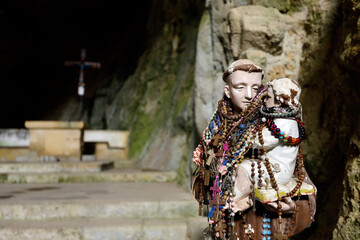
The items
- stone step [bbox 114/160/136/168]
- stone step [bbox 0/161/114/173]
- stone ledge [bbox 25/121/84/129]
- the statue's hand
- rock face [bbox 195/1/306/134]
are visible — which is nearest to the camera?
the statue's hand

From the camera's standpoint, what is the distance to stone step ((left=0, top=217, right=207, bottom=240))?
131 inches

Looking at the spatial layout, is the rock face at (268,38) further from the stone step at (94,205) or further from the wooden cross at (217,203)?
the stone step at (94,205)

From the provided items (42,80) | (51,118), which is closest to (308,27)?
(51,118)

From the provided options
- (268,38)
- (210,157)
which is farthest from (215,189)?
(268,38)

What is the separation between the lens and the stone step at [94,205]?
371cm

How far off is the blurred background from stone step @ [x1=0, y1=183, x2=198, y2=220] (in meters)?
0.77

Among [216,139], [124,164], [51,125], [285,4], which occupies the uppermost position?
[285,4]

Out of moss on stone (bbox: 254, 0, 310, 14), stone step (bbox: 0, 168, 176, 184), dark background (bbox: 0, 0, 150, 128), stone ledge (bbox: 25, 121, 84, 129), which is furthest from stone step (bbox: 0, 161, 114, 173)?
dark background (bbox: 0, 0, 150, 128)

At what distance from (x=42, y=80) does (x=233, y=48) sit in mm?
13189

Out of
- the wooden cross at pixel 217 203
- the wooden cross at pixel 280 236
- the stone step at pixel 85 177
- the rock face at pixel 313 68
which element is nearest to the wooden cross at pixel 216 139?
the wooden cross at pixel 217 203

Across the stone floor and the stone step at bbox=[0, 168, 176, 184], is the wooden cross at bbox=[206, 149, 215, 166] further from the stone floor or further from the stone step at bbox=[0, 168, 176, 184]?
the stone step at bbox=[0, 168, 176, 184]

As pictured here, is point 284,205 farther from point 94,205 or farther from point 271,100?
point 94,205

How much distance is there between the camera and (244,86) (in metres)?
1.95

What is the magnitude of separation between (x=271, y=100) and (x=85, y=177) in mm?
4498
